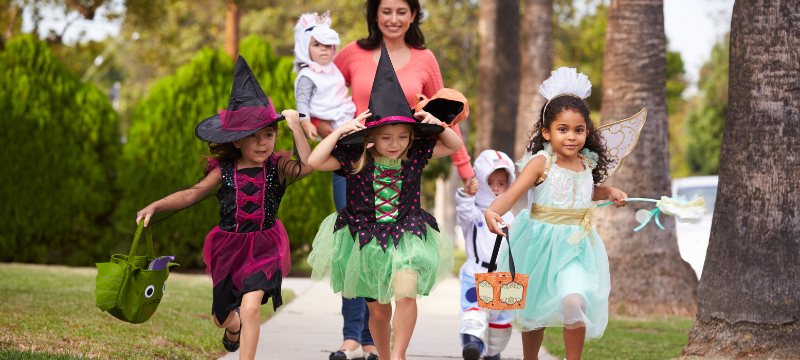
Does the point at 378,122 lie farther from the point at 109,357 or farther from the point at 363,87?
the point at 109,357

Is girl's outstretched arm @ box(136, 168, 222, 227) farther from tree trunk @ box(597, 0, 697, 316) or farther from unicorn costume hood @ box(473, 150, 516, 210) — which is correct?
tree trunk @ box(597, 0, 697, 316)

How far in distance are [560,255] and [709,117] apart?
3602 centimetres

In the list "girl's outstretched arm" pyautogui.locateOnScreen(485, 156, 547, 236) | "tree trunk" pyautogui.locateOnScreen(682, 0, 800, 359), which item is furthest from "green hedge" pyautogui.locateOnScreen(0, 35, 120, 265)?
"tree trunk" pyautogui.locateOnScreen(682, 0, 800, 359)

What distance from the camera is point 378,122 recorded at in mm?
3986

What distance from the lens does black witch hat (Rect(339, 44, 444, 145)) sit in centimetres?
398

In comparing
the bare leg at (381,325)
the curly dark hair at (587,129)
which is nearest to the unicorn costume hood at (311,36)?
the curly dark hair at (587,129)

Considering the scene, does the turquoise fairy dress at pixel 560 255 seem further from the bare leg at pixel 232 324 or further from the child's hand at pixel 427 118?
the bare leg at pixel 232 324

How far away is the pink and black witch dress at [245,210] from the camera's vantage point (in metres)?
4.33

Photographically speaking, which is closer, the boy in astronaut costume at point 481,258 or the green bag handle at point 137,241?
the green bag handle at point 137,241

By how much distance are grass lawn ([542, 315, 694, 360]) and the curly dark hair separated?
71.5 inches

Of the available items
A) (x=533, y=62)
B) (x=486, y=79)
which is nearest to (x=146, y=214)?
(x=533, y=62)

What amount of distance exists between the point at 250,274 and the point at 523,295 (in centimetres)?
160

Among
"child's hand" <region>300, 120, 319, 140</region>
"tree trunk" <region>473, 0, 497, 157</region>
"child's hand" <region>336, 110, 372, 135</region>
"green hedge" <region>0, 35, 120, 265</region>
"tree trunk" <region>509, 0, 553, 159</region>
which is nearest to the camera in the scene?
"child's hand" <region>336, 110, 372, 135</region>

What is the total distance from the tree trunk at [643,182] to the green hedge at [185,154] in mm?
4448
